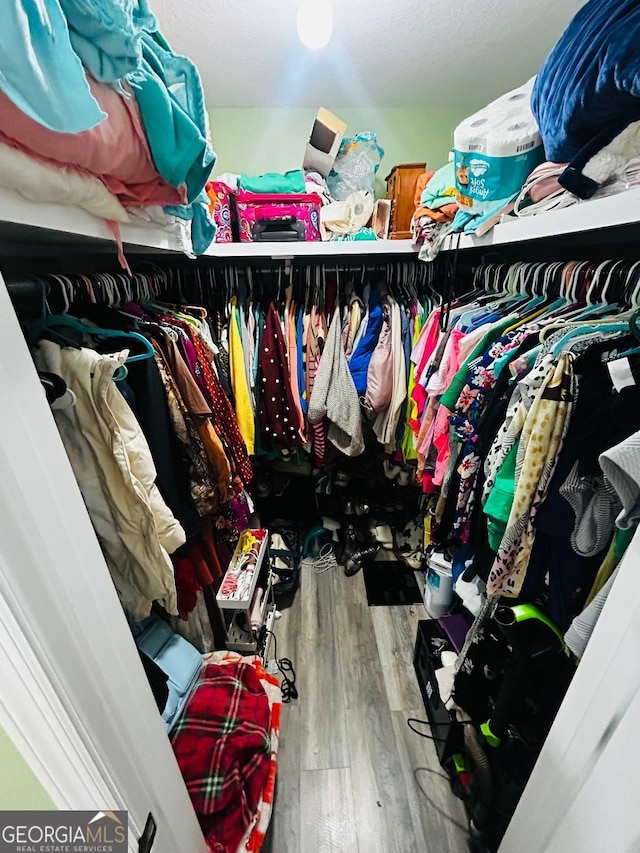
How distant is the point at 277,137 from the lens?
5.57ft

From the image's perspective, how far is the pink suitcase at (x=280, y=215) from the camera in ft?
4.53

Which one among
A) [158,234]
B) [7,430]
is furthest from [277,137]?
[7,430]

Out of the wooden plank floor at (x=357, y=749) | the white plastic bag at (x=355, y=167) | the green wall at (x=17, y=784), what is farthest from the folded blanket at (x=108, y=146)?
the wooden plank floor at (x=357, y=749)

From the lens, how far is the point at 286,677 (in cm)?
146

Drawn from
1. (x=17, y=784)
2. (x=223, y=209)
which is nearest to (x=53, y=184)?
(x=17, y=784)

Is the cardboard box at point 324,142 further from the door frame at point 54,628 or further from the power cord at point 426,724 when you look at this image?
the power cord at point 426,724

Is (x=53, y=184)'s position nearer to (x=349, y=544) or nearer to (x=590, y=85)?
(x=590, y=85)

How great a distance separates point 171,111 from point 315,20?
84 centimetres

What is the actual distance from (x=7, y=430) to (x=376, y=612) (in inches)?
69.2

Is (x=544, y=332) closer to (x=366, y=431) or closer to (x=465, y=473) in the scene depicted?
(x=465, y=473)

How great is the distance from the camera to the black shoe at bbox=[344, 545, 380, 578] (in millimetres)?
1916

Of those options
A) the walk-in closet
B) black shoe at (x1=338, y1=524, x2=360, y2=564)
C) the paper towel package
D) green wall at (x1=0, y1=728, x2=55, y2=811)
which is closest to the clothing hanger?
the walk-in closet

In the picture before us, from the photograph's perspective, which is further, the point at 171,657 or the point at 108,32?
the point at 171,657

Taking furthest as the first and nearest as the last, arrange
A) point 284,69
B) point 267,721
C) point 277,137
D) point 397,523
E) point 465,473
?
point 397,523, point 277,137, point 284,69, point 267,721, point 465,473
